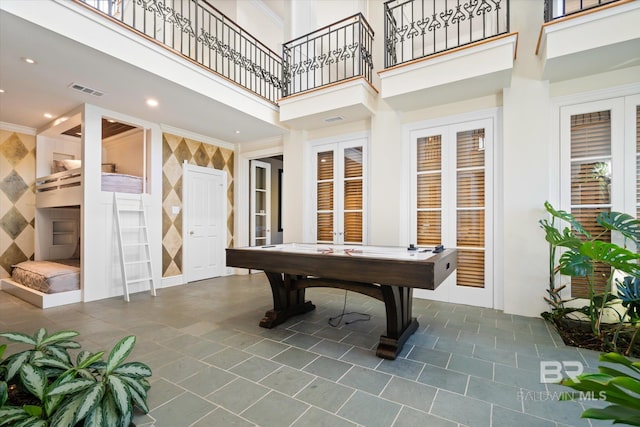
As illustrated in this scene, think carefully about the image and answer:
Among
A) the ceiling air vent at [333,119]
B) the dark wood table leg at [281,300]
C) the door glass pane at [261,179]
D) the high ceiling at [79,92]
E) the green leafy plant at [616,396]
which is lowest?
the dark wood table leg at [281,300]

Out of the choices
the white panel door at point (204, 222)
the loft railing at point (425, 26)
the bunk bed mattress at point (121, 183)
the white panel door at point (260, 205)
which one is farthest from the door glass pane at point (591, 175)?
the bunk bed mattress at point (121, 183)

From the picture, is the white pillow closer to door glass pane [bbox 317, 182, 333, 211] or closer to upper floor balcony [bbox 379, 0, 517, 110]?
door glass pane [bbox 317, 182, 333, 211]

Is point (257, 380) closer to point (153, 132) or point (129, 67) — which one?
point (129, 67)

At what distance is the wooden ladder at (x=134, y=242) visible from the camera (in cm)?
451

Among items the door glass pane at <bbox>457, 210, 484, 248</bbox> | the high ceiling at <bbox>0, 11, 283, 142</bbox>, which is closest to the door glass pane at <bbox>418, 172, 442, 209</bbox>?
the door glass pane at <bbox>457, 210, 484, 248</bbox>

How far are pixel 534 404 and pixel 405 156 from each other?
3331 mm

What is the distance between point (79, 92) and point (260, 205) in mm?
3699

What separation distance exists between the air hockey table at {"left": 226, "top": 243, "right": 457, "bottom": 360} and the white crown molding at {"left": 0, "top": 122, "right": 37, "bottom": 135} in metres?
5.01

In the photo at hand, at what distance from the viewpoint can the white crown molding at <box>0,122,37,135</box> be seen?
4918 mm

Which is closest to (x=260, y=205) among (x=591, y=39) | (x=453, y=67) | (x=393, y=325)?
(x=453, y=67)

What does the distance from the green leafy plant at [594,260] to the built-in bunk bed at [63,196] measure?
5.86m

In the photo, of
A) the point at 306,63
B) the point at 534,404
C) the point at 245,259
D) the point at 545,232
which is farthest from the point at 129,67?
the point at 545,232

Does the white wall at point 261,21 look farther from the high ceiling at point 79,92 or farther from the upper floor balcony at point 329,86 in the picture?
the high ceiling at point 79,92

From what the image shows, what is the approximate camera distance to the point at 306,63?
503 cm
